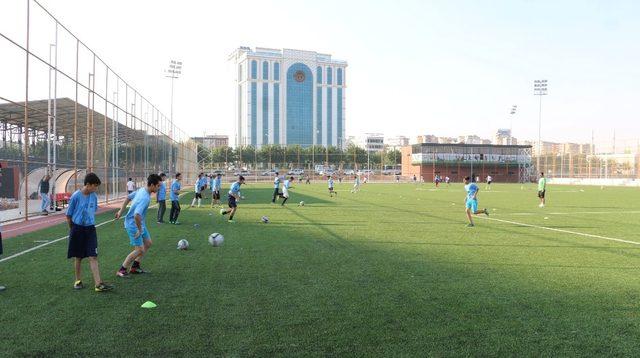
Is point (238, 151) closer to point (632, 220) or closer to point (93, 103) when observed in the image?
point (93, 103)

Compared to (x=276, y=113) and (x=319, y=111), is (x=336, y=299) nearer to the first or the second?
(x=276, y=113)

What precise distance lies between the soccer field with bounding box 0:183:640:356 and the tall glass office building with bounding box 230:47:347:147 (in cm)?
14536

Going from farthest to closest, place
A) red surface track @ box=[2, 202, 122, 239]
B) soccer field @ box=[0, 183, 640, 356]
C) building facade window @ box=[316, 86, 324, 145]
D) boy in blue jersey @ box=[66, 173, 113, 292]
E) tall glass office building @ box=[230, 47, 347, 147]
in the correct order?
building facade window @ box=[316, 86, 324, 145] < tall glass office building @ box=[230, 47, 347, 147] < red surface track @ box=[2, 202, 122, 239] < boy in blue jersey @ box=[66, 173, 113, 292] < soccer field @ box=[0, 183, 640, 356]

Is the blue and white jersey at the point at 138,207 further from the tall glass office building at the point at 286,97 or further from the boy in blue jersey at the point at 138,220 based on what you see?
the tall glass office building at the point at 286,97

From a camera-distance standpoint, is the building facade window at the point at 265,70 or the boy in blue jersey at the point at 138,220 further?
the building facade window at the point at 265,70

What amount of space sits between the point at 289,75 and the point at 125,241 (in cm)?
15177

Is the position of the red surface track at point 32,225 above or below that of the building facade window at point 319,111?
below

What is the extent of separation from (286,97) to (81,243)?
15582cm

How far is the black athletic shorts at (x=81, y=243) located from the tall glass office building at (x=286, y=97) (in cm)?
14827

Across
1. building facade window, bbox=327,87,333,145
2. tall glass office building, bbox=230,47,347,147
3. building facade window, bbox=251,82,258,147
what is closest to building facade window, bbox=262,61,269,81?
tall glass office building, bbox=230,47,347,147

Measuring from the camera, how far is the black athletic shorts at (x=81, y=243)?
751 cm

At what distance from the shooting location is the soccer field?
529 centimetres

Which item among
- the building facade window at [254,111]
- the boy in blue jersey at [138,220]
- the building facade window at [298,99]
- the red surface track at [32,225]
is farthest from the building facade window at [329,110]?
the boy in blue jersey at [138,220]

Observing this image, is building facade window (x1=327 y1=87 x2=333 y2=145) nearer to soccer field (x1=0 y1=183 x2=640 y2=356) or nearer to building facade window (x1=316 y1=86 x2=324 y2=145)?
building facade window (x1=316 y1=86 x2=324 y2=145)
